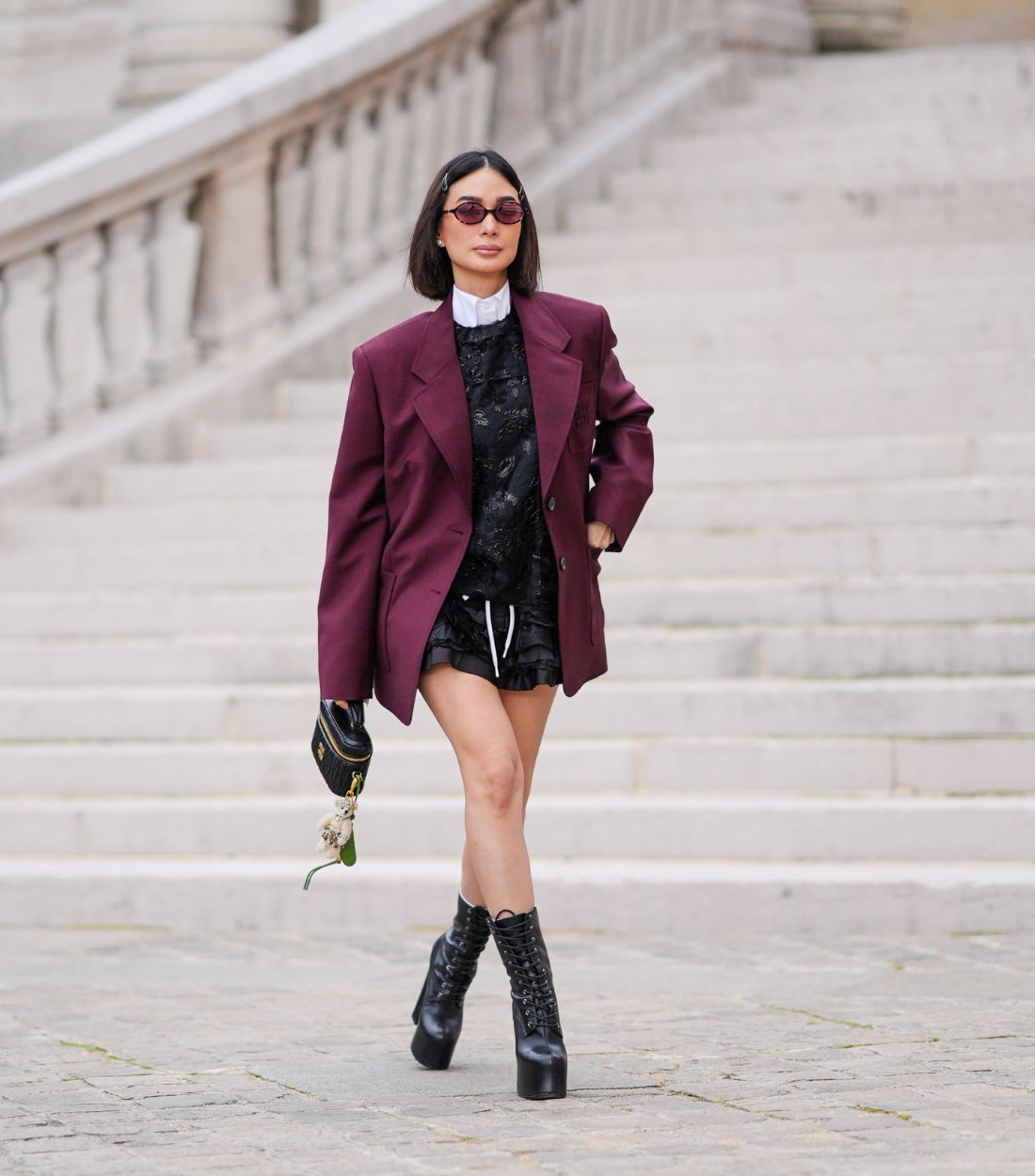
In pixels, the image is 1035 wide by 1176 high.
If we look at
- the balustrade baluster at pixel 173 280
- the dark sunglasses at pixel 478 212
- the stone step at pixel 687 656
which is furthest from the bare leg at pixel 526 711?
the balustrade baluster at pixel 173 280

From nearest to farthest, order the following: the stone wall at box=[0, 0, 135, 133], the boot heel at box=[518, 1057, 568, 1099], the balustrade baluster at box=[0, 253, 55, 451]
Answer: the boot heel at box=[518, 1057, 568, 1099]
the balustrade baluster at box=[0, 253, 55, 451]
the stone wall at box=[0, 0, 135, 133]

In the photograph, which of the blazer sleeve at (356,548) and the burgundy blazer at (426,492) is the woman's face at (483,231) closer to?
the burgundy blazer at (426,492)

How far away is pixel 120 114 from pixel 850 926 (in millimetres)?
7573

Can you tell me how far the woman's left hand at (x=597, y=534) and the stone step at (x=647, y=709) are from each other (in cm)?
259

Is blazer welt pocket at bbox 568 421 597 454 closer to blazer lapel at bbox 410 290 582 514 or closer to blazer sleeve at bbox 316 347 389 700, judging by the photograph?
blazer lapel at bbox 410 290 582 514

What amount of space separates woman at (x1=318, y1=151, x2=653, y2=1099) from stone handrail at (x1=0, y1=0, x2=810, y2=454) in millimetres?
4653

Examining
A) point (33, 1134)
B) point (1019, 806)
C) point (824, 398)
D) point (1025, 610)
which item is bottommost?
point (33, 1134)

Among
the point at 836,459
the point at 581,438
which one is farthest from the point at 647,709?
the point at 581,438

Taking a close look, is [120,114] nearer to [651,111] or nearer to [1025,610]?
[651,111]

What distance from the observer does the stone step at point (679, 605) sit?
7.48 m

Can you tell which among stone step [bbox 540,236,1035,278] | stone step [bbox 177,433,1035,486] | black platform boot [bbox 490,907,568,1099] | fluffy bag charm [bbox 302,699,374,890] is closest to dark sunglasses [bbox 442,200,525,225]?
fluffy bag charm [bbox 302,699,374,890]

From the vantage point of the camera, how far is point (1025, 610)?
7438mm

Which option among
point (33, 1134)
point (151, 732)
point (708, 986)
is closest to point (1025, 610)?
point (708, 986)

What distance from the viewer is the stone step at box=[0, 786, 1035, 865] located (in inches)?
Result: 263
